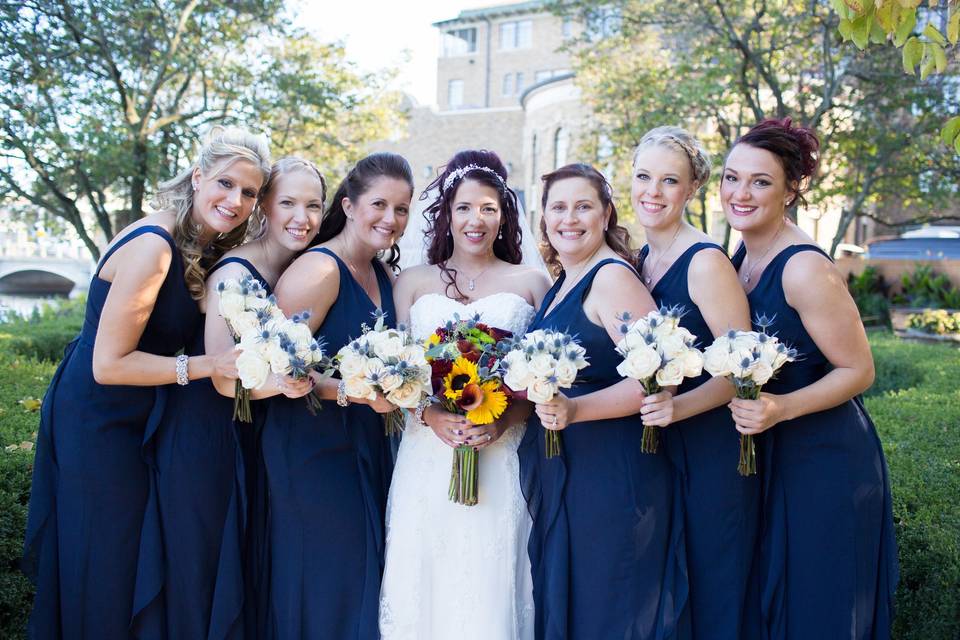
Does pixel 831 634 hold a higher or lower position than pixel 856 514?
lower

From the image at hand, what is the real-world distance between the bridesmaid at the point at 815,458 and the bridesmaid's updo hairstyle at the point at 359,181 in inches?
68.9

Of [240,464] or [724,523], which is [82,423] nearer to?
[240,464]

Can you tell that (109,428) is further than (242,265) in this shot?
No

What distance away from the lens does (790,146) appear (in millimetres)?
3779

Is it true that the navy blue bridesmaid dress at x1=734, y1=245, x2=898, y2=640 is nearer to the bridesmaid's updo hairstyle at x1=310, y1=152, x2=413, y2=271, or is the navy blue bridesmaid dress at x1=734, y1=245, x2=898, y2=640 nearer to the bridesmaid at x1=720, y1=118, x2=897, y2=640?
the bridesmaid at x1=720, y1=118, x2=897, y2=640

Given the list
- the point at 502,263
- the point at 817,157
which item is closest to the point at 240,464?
the point at 502,263

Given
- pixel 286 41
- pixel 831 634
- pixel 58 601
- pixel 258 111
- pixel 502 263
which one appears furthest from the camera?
pixel 286 41

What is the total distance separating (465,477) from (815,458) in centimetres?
157

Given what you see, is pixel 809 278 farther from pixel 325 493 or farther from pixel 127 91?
pixel 127 91

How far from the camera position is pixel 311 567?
13.0 ft

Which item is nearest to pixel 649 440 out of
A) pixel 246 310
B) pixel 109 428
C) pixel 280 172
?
pixel 246 310

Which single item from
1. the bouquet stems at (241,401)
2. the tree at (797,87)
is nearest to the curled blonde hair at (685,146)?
the bouquet stems at (241,401)

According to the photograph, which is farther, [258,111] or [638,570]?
[258,111]

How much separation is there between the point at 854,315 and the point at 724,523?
107 cm
